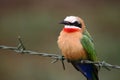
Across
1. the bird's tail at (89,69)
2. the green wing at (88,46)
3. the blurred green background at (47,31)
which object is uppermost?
the green wing at (88,46)

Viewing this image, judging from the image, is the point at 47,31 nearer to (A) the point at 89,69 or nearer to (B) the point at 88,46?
(A) the point at 89,69

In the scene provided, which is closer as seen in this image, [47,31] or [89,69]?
[89,69]

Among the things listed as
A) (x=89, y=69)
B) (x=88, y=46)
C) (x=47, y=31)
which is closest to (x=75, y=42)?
(x=88, y=46)

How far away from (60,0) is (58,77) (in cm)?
335

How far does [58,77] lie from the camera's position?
11.8m

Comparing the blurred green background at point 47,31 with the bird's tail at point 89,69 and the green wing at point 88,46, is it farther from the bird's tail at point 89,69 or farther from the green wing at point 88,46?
the green wing at point 88,46

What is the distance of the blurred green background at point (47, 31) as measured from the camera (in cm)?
1188

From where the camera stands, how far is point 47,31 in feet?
44.3

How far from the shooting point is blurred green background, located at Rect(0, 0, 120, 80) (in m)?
11.9

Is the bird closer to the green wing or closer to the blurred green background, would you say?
the green wing

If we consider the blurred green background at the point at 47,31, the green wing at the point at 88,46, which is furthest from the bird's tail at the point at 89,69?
the blurred green background at the point at 47,31

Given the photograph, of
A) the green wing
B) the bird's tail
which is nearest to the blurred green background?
the bird's tail

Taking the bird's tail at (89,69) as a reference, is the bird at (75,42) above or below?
above

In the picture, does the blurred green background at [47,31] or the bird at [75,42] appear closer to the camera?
the bird at [75,42]
